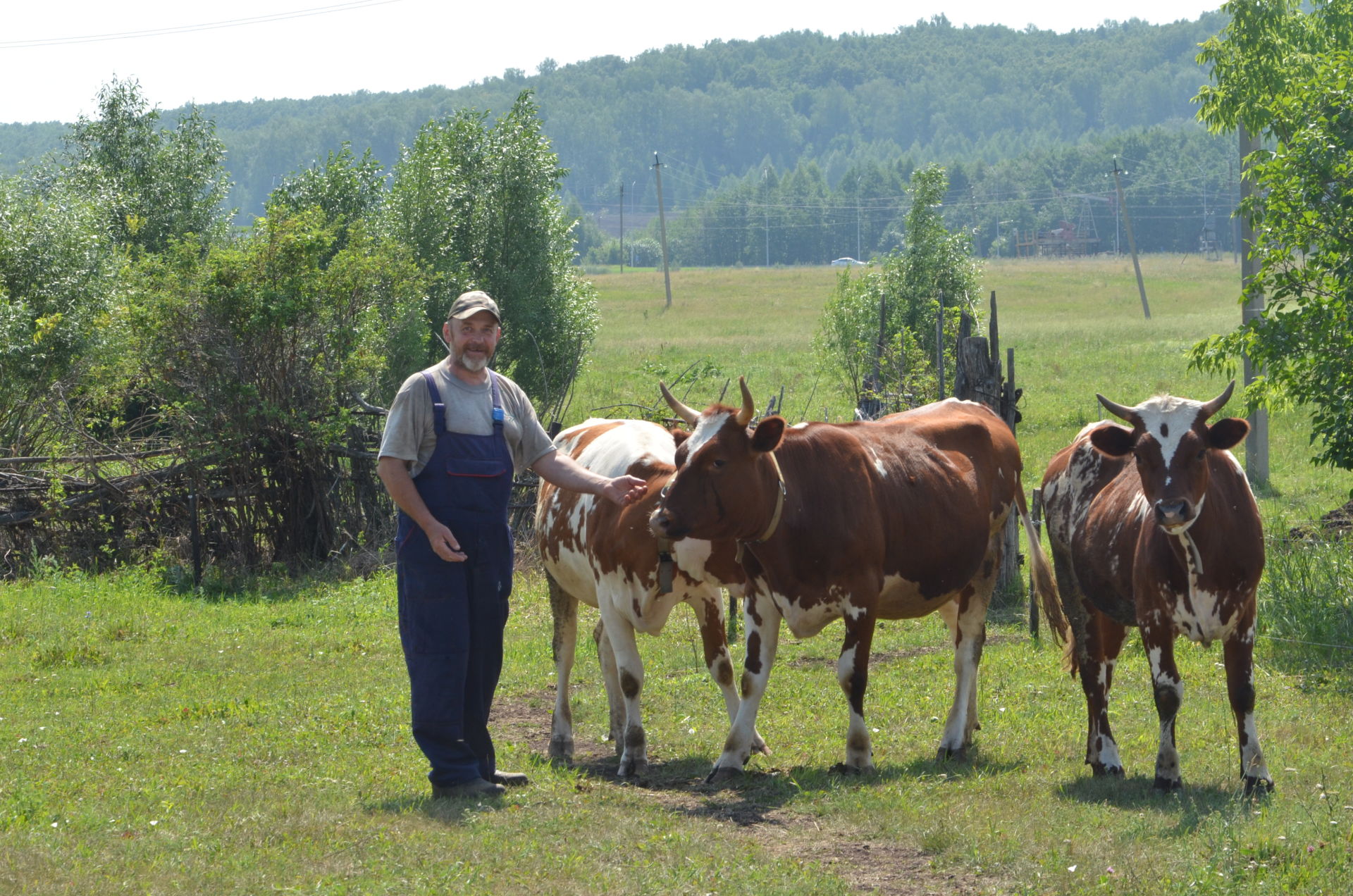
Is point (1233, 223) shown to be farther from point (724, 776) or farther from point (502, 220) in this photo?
point (724, 776)

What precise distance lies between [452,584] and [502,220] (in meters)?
22.4

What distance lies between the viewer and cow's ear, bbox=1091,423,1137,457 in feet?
24.8

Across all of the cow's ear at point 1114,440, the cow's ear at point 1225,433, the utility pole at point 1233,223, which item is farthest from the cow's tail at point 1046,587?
the utility pole at point 1233,223

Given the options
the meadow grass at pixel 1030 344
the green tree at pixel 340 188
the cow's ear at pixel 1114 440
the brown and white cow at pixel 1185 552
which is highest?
the green tree at pixel 340 188

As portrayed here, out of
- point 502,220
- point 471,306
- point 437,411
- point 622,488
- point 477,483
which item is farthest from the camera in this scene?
point 502,220

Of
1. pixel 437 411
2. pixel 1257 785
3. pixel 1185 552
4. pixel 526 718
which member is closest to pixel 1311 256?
pixel 1185 552

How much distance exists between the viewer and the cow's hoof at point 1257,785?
23.0 feet

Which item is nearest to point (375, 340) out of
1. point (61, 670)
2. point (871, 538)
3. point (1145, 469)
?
point (61, 670)

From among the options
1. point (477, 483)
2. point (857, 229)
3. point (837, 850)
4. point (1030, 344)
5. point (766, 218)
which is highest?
point (766, 218)

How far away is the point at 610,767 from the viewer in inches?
342

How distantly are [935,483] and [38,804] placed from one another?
17.8 ft

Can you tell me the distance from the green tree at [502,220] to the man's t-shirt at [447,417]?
68.0ft

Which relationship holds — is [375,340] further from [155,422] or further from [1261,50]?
[1261,50]

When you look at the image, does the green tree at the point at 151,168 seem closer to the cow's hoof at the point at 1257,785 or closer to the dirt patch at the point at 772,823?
the dirt patch at the point at 772,823
